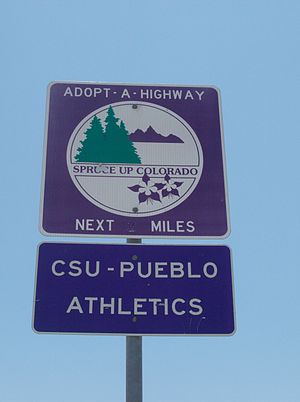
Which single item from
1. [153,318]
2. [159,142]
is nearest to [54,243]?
[153,318]

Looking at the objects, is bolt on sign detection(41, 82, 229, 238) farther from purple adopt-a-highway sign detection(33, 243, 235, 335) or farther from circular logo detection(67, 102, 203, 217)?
purple adopt-a-highway sign detection(33, 243, 235, 335)

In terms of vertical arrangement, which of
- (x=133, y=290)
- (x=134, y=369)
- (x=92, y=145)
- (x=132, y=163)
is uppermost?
(x=92, y=145)

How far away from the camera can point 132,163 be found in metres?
3.17

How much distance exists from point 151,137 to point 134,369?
4.35 feet

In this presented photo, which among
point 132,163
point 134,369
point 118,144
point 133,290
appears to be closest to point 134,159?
point 132,163

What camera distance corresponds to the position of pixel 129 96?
3.47 metres

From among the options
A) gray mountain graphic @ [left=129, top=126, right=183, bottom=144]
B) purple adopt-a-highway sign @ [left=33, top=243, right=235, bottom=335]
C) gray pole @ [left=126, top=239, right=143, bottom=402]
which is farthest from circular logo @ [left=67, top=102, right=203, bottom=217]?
gray pole @ [left=126, top=239, right=143, bottom=402]

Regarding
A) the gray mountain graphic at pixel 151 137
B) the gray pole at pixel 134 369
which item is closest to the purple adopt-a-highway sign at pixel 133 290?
the gray pole at pixel 134 369

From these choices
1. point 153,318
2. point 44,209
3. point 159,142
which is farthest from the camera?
point 159,142

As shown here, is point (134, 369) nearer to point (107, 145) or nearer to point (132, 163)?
point (132, 163)

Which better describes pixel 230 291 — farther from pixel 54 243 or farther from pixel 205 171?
pixel 54 243

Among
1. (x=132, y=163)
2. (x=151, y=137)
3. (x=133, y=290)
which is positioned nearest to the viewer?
(x=133, y=290)

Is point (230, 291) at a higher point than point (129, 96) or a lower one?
lower

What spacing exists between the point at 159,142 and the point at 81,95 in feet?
1.93
